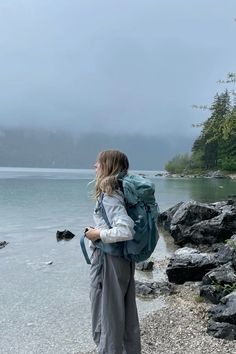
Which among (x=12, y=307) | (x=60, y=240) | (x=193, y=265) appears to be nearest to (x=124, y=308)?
(x=12, y=307)

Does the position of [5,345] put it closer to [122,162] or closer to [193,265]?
[122,162]

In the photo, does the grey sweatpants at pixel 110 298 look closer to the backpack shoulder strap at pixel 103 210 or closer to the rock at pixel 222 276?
the backpack shoulder strap at pixel 103 210

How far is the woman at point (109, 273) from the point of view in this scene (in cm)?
559

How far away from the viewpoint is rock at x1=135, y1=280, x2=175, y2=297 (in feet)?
40.3

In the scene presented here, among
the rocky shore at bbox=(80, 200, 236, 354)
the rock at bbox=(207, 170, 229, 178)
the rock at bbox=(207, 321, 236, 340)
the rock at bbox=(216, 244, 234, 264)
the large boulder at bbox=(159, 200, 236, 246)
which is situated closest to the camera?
the rocky shore at bbox=(80, 200, 236, 354)

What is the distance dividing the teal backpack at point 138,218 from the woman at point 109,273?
0.08m

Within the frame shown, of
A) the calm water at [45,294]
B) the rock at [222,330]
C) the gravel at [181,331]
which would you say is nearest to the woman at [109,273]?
the gravel at [181,331]

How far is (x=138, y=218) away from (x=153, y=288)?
7574 millimetres

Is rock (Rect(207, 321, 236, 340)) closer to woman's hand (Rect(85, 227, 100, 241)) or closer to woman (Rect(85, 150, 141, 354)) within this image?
woman (Rect(85, 150, 141, 354))

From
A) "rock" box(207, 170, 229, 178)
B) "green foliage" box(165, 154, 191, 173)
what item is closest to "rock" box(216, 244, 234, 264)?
"rock" box(207, 170, 229, 178)

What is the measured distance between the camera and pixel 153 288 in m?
12.6

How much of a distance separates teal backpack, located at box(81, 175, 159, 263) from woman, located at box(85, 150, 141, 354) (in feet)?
0.27

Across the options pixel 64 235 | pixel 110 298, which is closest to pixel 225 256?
pixel 110 298

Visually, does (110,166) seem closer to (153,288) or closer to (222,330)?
(222,330)
